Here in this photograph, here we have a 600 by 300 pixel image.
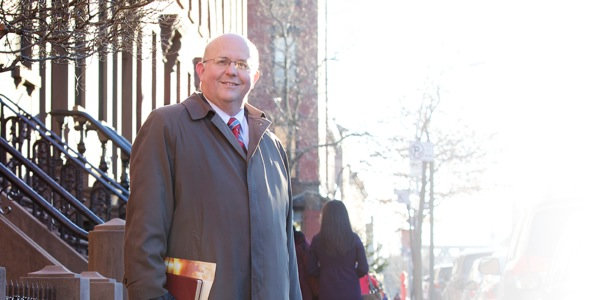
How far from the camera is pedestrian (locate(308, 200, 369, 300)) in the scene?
11.3 m

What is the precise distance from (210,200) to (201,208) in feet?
0.16

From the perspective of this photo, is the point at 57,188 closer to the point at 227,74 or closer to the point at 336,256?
the point at 336,256

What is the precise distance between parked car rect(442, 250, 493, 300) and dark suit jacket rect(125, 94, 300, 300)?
2067 centimetres

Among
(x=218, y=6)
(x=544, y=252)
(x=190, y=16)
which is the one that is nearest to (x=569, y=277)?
(x=544, y=252)

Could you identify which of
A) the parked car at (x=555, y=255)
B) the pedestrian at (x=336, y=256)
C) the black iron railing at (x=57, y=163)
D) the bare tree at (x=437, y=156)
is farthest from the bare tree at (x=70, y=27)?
the bare tree at (x=437, y=156)

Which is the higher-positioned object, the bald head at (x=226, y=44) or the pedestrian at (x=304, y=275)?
the bald head at (x=226, y=44)

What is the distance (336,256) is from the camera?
11.3 metres

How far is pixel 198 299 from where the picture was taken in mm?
4719

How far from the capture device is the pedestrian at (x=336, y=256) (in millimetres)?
11266

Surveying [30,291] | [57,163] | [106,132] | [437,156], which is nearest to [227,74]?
[30,291]

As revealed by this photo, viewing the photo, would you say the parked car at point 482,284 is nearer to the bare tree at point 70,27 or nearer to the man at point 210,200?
the bare tree at point 70,27

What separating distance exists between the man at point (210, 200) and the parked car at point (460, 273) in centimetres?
2061

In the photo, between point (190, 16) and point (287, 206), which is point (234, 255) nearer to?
point (287, 206)

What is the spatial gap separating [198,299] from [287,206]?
75 centimetres
